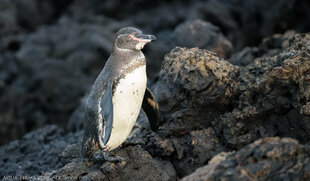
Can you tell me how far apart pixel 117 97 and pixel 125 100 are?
0.32 feet

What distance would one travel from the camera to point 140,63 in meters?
5.42

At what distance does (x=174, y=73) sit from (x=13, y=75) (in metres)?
7.62

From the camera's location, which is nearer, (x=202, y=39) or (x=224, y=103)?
(x=224, y=103)

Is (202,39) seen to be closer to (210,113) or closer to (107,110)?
(210,113)

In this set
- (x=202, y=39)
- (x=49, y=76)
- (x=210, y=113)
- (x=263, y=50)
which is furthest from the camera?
(x=49, y=76)

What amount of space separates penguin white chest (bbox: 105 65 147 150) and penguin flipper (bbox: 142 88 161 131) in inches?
10.4

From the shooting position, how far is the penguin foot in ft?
16.7

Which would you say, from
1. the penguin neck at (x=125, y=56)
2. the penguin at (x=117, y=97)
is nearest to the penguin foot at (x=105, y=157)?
the penguin at (x=117, y=97)

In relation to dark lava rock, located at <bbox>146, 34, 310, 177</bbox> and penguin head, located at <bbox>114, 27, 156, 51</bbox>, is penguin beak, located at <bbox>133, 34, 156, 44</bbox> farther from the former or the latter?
dark lava rock, located at <bbox>146, 34, 310, 177</bbox>

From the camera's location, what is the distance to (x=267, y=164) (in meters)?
3.79

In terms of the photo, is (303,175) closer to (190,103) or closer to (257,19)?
(190,103)

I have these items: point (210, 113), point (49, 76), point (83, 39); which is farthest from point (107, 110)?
point (83, 39)

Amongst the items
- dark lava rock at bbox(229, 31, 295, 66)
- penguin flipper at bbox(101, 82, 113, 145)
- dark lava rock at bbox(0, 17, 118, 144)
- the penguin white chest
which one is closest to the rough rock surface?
the penguin white chest

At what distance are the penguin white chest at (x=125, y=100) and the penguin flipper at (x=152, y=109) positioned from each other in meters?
0.27
